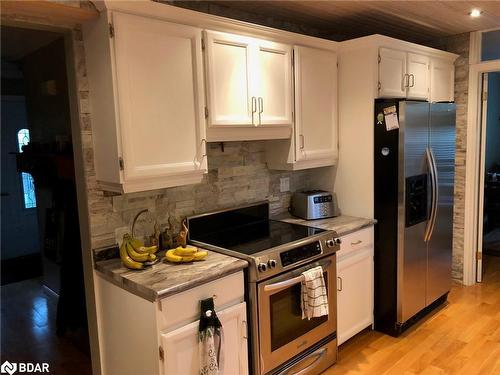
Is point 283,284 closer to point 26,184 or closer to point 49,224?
point 49,224

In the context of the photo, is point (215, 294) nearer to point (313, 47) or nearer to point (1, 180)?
point (313, 47)

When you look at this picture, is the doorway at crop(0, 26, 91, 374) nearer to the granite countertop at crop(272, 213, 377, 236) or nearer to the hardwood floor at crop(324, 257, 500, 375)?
the granite countertop at crop(272, 213, 377, 236)

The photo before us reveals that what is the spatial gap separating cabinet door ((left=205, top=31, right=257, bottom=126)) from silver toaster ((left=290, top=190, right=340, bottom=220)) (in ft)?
2.84

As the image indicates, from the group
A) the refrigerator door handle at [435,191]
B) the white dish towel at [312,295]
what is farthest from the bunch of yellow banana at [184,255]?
the refrigerator door handle at [435,191]

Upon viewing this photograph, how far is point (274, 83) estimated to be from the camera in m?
2.62

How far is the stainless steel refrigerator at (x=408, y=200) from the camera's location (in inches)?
113

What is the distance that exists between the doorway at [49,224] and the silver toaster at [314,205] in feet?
5.23

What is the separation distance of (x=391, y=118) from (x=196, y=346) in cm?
197

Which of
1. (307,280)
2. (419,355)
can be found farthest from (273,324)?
(419,355)

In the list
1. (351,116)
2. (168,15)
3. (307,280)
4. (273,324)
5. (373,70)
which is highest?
(168,15)

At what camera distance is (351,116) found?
3.09 meters

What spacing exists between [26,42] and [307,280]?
256 centimetres

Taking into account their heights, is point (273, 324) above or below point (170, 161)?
below

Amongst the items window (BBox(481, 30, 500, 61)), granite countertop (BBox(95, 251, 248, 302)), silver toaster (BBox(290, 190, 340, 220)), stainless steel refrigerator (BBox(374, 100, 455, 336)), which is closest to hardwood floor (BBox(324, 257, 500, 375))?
stainless steel refrigerator (BBox(374, 100, 455, 336))
